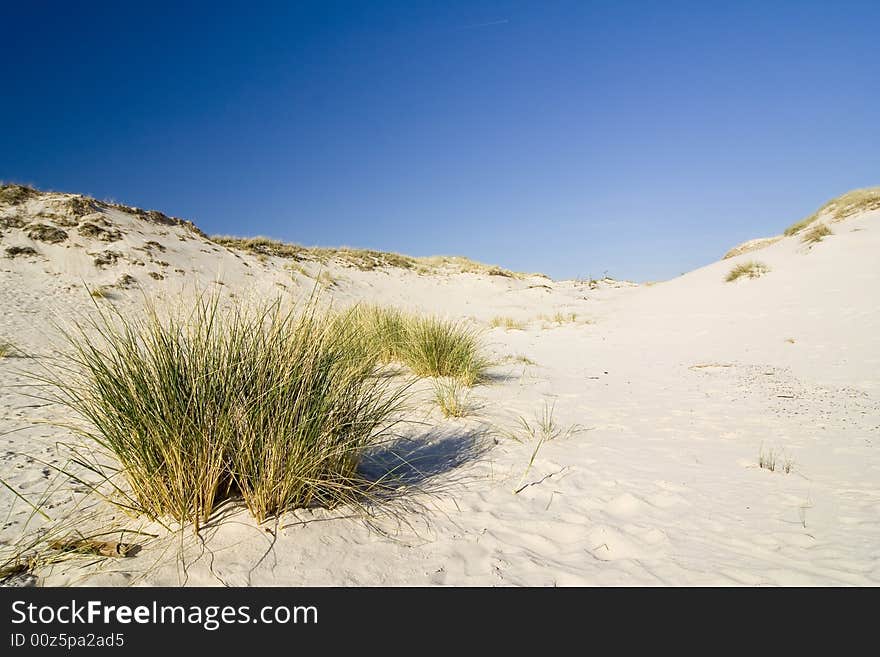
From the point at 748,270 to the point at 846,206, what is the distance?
521cm

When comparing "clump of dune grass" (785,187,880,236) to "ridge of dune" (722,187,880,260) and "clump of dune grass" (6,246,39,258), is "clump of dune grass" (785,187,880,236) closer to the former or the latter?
"ridge of dune" (722,187,880,260)

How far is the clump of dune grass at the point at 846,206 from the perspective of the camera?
43.1 ft

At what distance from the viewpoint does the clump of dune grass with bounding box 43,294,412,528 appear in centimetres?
185

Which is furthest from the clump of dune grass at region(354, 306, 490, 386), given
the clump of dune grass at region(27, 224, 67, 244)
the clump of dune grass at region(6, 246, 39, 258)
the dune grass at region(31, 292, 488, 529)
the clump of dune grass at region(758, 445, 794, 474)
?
the clump of dune grass at region(27, 224, 67, 244)

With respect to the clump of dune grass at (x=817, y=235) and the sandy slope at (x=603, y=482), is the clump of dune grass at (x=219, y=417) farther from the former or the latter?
the clump of dune grass at (x=817, y=235)

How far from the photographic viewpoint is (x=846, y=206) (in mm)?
13914

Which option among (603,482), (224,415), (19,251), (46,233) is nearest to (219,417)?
(224,415)

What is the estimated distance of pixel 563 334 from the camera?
1120 cm

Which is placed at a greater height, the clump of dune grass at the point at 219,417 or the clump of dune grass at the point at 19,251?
the clump of dune grass at the point at 19,251

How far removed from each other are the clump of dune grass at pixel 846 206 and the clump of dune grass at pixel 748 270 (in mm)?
3717

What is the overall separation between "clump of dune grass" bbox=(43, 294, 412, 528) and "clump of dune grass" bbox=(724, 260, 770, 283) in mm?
13294

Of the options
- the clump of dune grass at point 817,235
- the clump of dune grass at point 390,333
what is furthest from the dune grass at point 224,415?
the clump of dune grass at point 817,235
